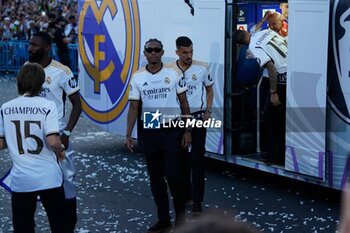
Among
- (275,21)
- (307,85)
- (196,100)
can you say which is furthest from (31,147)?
(275,21)

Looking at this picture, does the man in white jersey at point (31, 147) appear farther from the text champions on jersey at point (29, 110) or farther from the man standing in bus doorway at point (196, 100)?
the man standing in bus doorway at point (196, 100)

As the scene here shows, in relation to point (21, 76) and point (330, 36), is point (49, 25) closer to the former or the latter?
point (330, 36)

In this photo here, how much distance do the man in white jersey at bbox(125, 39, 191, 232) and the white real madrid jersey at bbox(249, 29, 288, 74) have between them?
1.79 meters

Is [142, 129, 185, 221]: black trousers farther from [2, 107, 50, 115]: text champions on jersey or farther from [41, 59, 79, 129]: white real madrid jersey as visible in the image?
[2, 107, 50, 115]: text champions on jersey

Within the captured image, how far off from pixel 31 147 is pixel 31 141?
43 millimetres

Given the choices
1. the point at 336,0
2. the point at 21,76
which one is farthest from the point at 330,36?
the point at 21,76

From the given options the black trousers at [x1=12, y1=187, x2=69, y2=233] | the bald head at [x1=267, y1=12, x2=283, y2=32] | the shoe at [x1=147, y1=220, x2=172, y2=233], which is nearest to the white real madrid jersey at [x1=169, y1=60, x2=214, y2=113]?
the shoe at [x1=147, y1=220, x2=172, y2=233]

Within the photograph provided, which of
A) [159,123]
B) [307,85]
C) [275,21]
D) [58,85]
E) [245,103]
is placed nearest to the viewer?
[58,85]

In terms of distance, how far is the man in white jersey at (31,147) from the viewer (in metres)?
5.59

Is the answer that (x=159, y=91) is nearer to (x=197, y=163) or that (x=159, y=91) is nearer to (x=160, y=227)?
(x=197, y=163)

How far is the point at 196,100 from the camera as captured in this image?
27.1 ft

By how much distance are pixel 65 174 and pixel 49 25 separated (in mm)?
17638

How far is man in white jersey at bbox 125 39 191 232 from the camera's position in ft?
24.0

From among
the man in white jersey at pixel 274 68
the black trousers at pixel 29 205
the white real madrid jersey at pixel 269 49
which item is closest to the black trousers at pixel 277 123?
the man in white jersey at pixel 274 68
